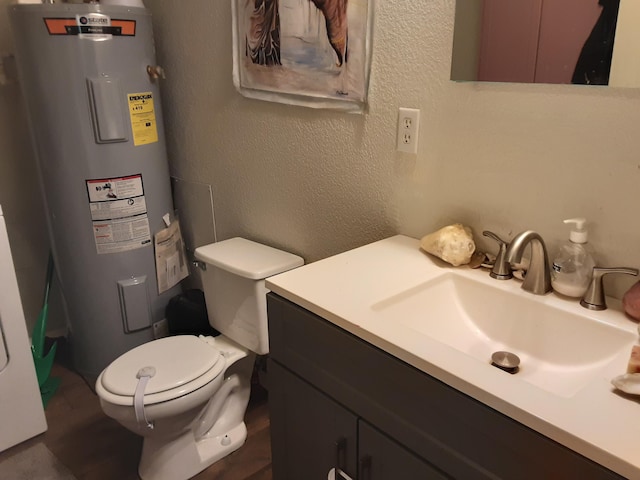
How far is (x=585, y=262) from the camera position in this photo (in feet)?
3.66

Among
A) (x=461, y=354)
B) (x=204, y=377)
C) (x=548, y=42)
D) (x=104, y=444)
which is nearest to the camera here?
(x=461, y=354)

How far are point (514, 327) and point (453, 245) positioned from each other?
0.23m

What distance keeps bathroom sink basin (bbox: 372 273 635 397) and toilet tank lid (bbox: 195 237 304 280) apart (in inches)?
25.7

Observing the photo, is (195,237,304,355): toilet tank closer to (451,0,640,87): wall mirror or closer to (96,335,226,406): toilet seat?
(96,335,226,406): toilet seat

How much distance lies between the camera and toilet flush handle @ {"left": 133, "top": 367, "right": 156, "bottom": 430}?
62.4 inches

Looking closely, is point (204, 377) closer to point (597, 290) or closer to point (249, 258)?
point (249, 258)

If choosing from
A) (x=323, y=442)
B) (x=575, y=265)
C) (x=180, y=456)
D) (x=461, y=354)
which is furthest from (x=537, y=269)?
(x=180, y=456)

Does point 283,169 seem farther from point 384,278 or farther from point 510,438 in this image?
point 510,438

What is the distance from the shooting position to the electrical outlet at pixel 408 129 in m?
1.39

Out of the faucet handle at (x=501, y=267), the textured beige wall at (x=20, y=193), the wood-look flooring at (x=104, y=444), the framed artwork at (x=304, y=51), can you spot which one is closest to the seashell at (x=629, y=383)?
the faucet handle at (x=501, y=267)

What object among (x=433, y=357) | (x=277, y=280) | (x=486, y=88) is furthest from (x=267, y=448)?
(x=486, y=88)

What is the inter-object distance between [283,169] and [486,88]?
0.79 metres

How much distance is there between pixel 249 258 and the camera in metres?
1.84

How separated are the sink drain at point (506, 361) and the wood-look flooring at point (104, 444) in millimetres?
1039
